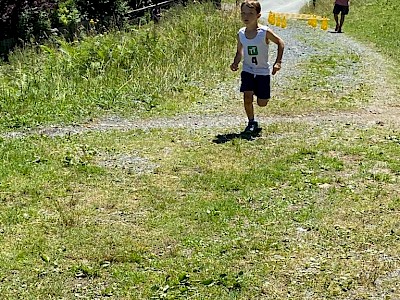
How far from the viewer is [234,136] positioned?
8.01m

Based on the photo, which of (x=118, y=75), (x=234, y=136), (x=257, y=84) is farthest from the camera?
(x=118, y=75)

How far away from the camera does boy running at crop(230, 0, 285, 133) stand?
25.9 feet

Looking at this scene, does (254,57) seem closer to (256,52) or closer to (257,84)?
(256,52)

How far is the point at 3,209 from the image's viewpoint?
226 inches

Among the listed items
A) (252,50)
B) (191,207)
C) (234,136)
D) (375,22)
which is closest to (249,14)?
(252,50)

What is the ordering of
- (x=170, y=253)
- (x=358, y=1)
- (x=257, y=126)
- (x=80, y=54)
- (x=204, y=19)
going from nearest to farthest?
1. (x=170, y=253)
2. (x=257, y=126)
3. (x=80, y=54)
4. (x=204, y=19)
5. (x=358, y=1)

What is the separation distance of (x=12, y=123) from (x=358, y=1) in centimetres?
2206

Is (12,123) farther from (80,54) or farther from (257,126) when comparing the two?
(80,54)

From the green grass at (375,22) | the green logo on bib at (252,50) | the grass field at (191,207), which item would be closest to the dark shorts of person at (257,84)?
the green logo on bib at (252,50)

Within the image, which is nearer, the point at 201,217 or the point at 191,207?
the point at 201,217

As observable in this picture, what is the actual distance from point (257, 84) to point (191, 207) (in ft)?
9.59

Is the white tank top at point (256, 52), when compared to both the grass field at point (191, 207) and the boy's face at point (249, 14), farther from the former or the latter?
the grass field at point (191, 207)

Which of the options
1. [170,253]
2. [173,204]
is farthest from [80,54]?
[170,253]

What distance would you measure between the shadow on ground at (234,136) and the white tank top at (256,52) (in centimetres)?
76
